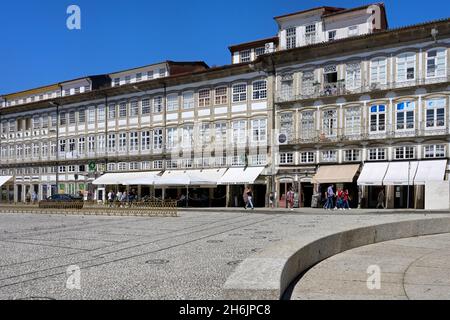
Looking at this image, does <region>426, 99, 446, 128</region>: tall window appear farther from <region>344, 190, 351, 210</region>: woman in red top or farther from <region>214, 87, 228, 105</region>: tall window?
<region>214, 87, 228, 105</region>: tall window

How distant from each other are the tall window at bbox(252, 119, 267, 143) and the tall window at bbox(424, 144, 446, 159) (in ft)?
41.9

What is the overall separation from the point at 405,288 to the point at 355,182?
28249 millimetres

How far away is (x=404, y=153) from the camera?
3322cm

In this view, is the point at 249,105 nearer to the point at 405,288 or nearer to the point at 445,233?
the point at 445,233

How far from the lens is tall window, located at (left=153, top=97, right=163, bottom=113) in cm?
→ 4611

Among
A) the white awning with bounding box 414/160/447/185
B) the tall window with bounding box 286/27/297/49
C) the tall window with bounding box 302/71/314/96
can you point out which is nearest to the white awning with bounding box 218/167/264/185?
Result: the tall window with bounding box 302/71/314/96

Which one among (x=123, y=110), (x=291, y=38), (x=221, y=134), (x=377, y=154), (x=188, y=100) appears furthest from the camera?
(x=123, y=110)

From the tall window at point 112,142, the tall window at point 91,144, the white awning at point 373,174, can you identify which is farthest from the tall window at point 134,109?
the white awning at point 373,174

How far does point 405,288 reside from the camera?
7.16 m

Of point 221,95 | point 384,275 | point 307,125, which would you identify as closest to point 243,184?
point 307,125

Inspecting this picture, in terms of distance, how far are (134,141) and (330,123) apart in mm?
20677

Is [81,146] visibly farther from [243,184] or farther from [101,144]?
[243,184]

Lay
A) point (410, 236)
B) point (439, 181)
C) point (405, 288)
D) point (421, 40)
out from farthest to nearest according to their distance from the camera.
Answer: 1. point (421, 40)
2. point (439, 181)
3. point (410, 236)
4. point (405, 288)
